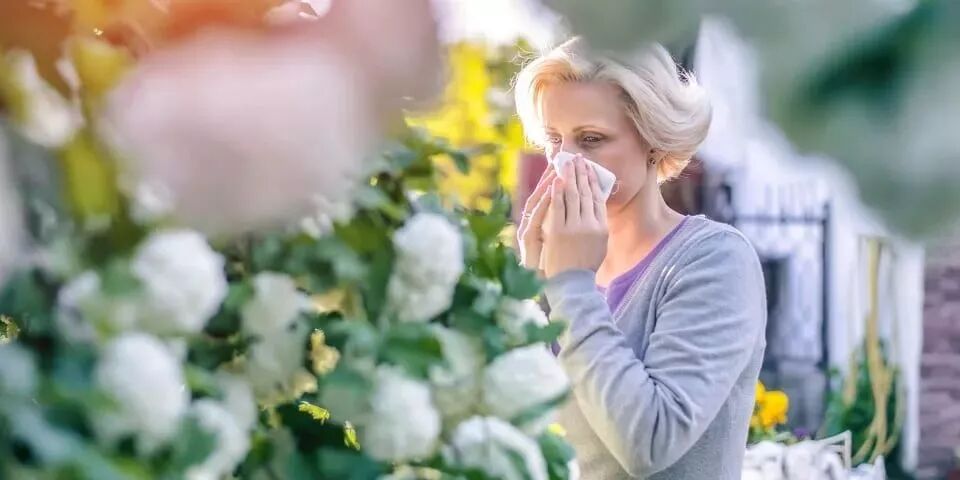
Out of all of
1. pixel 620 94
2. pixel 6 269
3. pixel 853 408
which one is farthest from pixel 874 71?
pixel 853 408

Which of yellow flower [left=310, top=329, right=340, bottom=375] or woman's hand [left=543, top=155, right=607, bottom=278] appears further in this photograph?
woman's hand [left=543, top=155, right=607, bottom=278]

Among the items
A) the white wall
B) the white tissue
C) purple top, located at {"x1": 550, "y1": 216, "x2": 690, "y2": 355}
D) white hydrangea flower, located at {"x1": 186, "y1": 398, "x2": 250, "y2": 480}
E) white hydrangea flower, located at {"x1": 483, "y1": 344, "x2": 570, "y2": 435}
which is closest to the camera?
the white wall

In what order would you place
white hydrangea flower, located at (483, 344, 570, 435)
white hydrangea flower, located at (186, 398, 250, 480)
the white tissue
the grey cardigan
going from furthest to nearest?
the white tissue, the grey cardigan, white hydrangea flower, located at (483, 344, 570, 435), white hydrangea flower, located at (186, 398, 250, 480)

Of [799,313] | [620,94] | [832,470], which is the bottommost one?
[832,470]

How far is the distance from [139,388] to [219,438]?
0.06m


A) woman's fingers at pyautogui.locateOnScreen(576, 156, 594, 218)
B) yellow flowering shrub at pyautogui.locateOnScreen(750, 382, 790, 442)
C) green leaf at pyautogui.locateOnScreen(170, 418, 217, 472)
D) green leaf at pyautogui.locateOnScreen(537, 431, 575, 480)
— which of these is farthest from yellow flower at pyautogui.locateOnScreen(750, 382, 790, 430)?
green leaf at pyautogui.locateOnScreen(170, 418, 217, 472)

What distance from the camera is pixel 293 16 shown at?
0.79 feet

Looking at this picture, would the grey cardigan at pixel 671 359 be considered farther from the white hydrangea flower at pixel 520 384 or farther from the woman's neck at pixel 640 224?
the white hydrangea flower at pixel 520 384

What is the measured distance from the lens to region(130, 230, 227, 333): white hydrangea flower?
36 centimetres

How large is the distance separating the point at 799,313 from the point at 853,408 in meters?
0.81

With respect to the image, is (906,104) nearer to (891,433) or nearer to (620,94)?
(620,94)

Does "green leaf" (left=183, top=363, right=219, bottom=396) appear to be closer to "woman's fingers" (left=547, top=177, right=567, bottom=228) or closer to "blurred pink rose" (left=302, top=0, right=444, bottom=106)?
"blurred pink rose" (left=302, top=0, right=444, bottom=106)

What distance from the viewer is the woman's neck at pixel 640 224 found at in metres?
1.36

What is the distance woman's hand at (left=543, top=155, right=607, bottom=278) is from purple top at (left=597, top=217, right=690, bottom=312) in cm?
15
